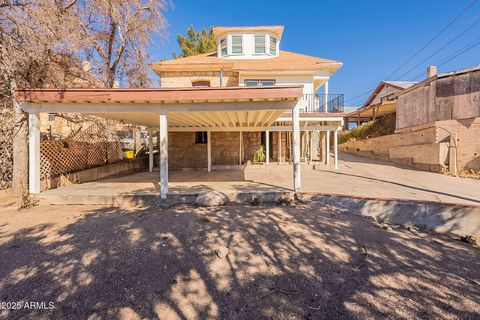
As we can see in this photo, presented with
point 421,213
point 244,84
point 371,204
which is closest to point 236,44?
point 244,84

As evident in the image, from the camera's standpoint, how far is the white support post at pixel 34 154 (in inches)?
238

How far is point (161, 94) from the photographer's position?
565 centimetres

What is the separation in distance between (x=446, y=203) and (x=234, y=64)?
38.8ft

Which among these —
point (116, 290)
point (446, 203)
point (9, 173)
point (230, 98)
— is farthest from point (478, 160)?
point (9, 173)

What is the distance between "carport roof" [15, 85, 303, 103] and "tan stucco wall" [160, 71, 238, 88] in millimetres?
8229

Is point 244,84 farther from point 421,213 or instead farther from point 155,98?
point 421,213

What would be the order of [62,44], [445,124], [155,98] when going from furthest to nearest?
[445,124]
[62,44]
[155,98]

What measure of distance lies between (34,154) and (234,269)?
20.9ft

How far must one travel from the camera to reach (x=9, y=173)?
6488 millimetres

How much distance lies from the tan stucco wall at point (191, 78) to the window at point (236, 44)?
2626mm

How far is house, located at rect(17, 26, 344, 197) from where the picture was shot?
18.4 feet

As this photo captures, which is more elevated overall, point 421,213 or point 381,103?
point 381,103

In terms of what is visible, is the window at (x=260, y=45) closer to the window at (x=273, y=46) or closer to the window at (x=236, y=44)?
the window at (x=273, y=46)

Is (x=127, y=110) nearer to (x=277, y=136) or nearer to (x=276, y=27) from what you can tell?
Result: (x=277, y=136)
